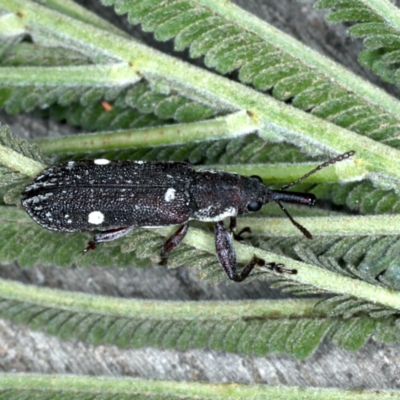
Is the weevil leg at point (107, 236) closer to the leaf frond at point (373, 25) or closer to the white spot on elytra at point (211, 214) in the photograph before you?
the white spot on elytra at point (211, 214)

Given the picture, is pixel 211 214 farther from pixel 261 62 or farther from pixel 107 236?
pixel 261 62

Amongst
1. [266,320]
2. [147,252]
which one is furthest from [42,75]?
[266,320]

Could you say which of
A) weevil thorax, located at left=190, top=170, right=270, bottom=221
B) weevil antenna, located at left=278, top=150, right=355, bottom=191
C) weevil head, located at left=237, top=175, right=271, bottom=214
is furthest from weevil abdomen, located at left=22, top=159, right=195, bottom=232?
weevil antenna, located at left=278, top=150, right=355, bottom=191

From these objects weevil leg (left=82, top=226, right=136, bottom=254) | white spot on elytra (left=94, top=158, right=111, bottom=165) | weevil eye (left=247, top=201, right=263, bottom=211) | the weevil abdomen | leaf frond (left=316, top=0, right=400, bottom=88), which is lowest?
weevil leg (left=82, top=226, right=136, bottom=254)

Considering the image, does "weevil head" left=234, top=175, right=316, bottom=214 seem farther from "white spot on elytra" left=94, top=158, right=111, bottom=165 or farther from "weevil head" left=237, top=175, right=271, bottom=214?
"white spot on elytra" left=94, top=158, right=111, bottom=165

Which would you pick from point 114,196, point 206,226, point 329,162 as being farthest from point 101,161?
point 329,162
